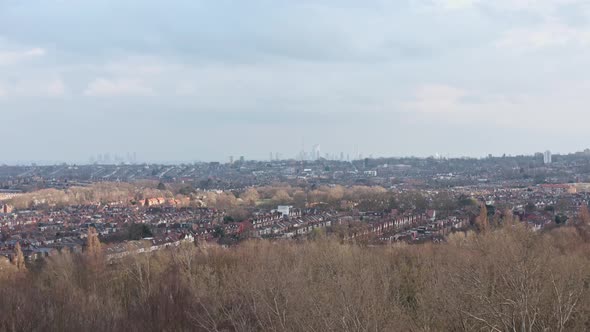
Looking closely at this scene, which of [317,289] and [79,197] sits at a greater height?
[317,289]

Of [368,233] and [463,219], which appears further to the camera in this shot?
[463,219]

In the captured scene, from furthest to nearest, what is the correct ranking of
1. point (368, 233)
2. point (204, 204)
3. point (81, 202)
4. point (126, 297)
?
1. point (81, 202)
2. point (204, 204)
3. point (368, 233)
4. point (126, 297)

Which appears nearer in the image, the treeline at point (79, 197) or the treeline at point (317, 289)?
the treeline at point (317, 289)

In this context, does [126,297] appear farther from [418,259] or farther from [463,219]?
[463,219]

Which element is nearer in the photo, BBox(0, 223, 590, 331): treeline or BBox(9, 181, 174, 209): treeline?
BBox(0, 223, 590, 331): treeline

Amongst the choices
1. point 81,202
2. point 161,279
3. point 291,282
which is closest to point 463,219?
point 161,279

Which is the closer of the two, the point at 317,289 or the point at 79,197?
the point at 317,289

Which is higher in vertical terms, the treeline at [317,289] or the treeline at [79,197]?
the treeline at [317,289]

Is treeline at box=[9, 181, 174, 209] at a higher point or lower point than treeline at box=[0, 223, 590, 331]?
lower
